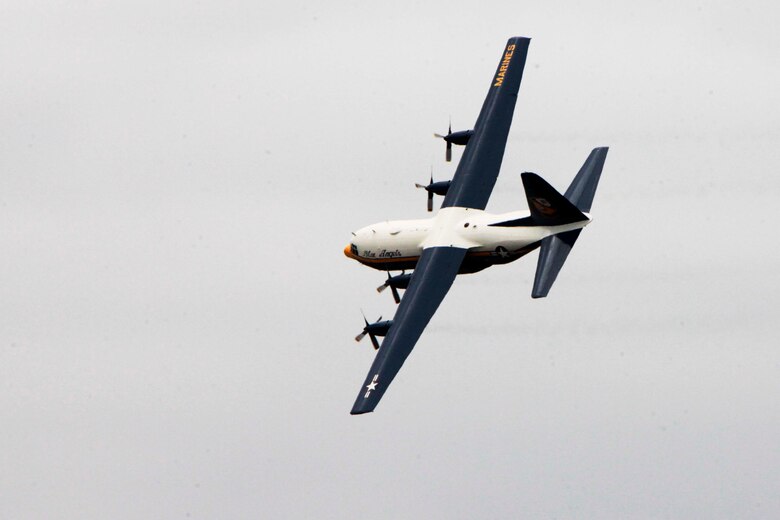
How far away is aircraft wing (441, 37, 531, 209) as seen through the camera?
11831 centimetres

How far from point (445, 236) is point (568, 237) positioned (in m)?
8.08

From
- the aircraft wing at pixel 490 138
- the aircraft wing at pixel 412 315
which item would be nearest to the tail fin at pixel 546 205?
the aircraft wing at pixel 412 315

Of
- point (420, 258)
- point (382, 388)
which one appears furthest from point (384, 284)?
point (382, 388)

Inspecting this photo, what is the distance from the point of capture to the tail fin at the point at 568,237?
108438 millimetres

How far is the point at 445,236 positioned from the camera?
11531 cm

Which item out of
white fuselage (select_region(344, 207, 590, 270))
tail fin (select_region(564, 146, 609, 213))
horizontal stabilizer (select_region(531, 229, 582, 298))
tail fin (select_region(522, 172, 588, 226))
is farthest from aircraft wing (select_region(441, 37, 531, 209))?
horizontal stabilizer (select_region(531, 229, 582, 298))

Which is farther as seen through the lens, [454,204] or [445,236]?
[454,204]

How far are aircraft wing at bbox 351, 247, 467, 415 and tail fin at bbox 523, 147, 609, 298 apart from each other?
6238 mm

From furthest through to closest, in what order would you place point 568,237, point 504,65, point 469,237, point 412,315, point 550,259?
point 504,65 < point 469,237 < point 568,237 < point 412,315 < point 550,259

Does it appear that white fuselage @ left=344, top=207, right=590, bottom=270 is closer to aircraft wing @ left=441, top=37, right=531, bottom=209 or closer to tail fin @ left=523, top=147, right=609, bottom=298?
tail fin @ left=523, top=147, right=609, bottom=298

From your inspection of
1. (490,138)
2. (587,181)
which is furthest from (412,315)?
(490,138)

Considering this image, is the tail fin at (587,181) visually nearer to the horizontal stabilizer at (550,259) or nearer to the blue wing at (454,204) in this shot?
the horizontal stabilizer at (550,259)

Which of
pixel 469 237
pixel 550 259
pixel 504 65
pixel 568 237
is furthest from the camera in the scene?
pixel 504 65

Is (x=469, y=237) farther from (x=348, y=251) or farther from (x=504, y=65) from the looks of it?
(x=504, y=65)
